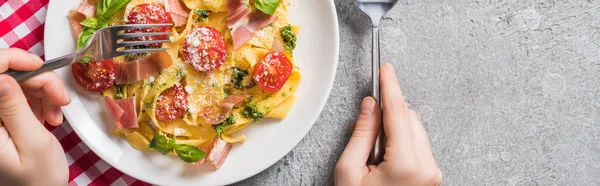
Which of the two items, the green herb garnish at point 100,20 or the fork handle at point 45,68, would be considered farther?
the green herb garnish at point 100,20

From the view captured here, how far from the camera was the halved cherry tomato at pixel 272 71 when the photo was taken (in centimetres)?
325

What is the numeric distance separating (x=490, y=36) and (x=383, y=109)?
91 centimetres

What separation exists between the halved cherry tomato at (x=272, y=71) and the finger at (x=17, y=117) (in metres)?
1.18

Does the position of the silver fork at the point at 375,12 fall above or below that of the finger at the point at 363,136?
above

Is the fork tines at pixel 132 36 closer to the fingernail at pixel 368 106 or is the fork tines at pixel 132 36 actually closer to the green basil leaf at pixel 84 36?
the green basil leaf at pixel 84 36

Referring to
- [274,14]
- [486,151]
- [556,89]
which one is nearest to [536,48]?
[556,89]

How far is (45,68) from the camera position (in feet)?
9.69

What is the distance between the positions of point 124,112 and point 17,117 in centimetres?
66

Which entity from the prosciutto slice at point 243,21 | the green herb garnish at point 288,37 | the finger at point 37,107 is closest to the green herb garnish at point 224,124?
the prosciutto slice at point 243,21

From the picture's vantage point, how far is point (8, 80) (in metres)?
2.69

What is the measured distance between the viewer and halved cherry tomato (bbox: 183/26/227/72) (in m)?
3.19

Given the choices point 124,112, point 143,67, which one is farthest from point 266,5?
point 124,112

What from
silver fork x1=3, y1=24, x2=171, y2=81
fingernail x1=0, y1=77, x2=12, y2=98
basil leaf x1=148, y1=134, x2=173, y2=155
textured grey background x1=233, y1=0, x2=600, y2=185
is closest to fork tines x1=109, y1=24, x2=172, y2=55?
silver fork x1=3, y1=24, x2=171, y2=81

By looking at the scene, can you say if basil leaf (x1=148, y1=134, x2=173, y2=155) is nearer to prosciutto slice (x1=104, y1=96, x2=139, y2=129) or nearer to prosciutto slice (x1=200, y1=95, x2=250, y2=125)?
prosciutto slice (x1=104, y1=96, x2=139, y2=129)
